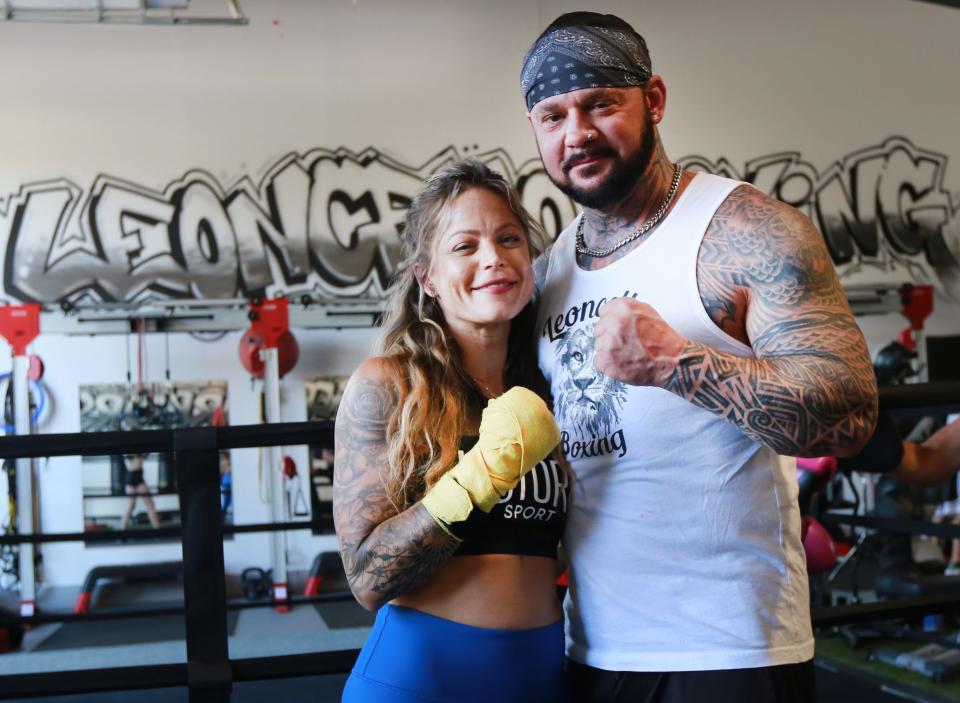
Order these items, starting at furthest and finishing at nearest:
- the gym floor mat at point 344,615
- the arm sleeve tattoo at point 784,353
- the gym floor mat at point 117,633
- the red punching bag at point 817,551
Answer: the gym floor mat at point 344,615, the gym floor mat at point 117,633, the red punching bag at point 817,551, the arm sleeve tattoo at point 784,353

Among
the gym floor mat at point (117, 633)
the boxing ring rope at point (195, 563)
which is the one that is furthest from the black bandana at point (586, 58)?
the gym floor mat at point (117, 633)

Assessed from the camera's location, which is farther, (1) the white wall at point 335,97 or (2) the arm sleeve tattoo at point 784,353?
(1) the white wall at point 335,97

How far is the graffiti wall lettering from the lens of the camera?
5562mm

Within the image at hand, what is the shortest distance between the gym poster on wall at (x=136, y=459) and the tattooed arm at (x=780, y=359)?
15.5ft

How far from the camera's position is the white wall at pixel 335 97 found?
5.52 m

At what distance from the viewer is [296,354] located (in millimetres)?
5539

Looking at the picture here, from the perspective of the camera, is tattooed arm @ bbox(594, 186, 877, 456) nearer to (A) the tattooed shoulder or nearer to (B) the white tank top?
(B) the white tank top

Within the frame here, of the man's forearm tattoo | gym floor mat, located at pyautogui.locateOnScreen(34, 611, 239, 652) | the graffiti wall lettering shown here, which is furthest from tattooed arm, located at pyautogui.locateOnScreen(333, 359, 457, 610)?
the graffiti wall lettering

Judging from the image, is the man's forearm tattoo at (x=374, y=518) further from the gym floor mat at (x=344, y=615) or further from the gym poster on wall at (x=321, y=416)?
the gym poster on wall at (x=321, y=416)

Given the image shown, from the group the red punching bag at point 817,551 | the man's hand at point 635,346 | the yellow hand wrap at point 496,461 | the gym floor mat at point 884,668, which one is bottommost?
the gym floor mat at point 884,668

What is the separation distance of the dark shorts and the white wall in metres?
4.57

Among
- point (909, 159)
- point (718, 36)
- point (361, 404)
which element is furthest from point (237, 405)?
point (909, 159)

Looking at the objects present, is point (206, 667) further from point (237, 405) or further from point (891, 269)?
point (891, 269)

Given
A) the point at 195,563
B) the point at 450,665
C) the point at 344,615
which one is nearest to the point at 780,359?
the point at 450,665
